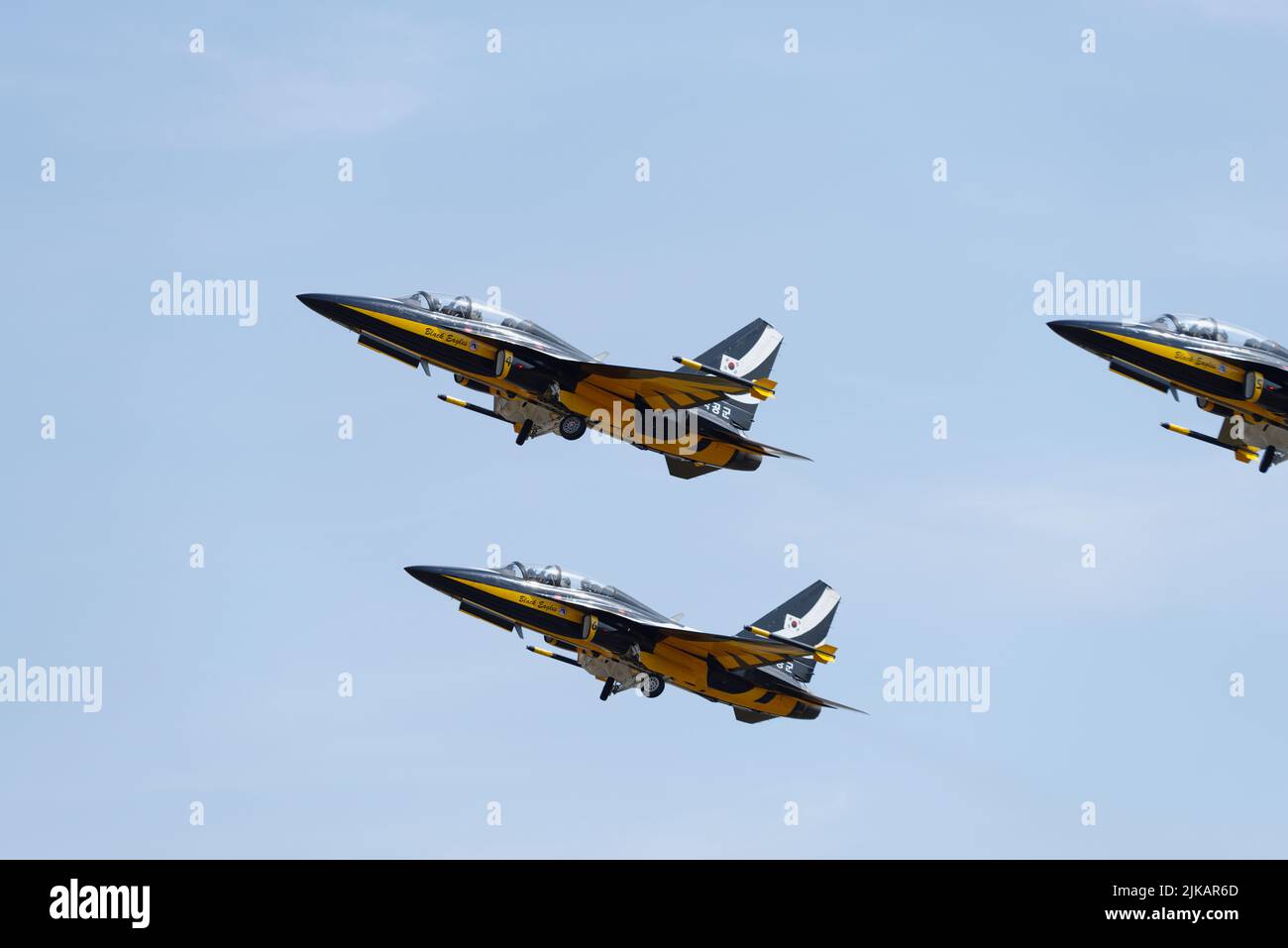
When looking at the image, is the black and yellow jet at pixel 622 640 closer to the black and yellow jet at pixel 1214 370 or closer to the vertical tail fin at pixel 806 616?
the vertical tail fin at pixel 806 616

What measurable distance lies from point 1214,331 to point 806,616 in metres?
16.9

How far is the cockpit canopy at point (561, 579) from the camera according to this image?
65938 millimetres

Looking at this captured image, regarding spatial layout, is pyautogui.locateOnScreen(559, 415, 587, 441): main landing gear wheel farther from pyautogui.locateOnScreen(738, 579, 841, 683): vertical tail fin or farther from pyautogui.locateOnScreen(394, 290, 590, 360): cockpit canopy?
pyautogui.locateOnScreen(738, 579, 841, 683): vertical tail fin

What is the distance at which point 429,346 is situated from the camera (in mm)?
64062

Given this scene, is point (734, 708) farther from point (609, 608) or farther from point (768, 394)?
point (768, 394)

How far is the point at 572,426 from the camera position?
6544 cm

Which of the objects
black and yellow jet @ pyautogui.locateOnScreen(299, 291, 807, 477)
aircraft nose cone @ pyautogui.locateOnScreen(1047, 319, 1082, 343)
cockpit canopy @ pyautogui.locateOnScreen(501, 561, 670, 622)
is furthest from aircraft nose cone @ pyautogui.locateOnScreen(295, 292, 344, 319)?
aircraft nose cone @ pyautogui.locateOnScreen(1047, 319, 1082, 343)

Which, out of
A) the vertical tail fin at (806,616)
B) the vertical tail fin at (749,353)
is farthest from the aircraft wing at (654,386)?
the vertical tail fin at (806,616)

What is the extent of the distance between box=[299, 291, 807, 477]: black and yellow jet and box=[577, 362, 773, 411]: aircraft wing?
0.10ft

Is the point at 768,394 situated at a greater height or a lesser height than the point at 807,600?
greater
